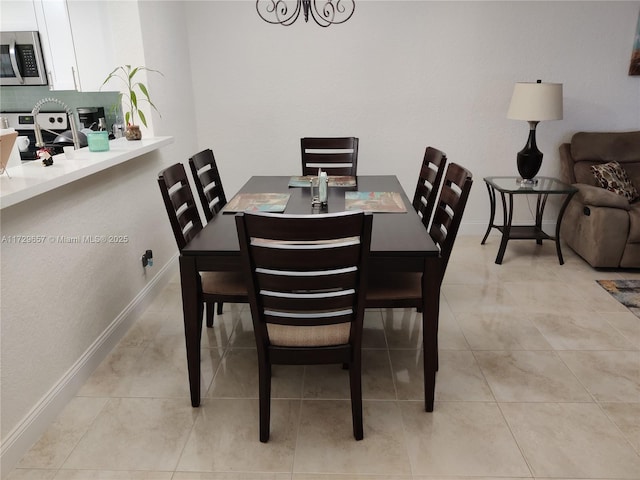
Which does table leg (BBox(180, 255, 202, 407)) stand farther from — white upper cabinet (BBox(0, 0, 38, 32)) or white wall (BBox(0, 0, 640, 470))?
white upper cabinet (BBox(0, 0, 38, 32))

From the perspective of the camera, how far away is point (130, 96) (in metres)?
2.81

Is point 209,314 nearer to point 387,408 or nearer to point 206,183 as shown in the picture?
point 206,183

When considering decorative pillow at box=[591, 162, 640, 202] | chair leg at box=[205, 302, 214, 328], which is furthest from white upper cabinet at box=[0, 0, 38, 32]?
decorative pillow at box=[591, 162, 640, 202]

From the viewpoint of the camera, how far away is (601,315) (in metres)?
2.83

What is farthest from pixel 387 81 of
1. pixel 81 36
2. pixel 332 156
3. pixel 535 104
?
pixel 81 36

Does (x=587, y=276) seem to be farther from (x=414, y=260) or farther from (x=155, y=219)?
(x=155, y=219)

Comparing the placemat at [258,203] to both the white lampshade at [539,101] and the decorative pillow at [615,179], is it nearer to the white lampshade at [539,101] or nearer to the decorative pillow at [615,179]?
the white lampshade at [539,101]

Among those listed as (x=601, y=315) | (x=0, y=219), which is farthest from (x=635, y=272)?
(x=0, y=219)

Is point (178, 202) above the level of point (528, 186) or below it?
above

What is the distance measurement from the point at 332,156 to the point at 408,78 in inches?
44.5

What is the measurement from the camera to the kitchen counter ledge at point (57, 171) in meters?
1.65

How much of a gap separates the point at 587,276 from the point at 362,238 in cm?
257

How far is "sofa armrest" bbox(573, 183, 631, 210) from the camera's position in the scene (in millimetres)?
3273

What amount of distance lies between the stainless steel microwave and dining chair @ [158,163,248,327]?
1.68m
